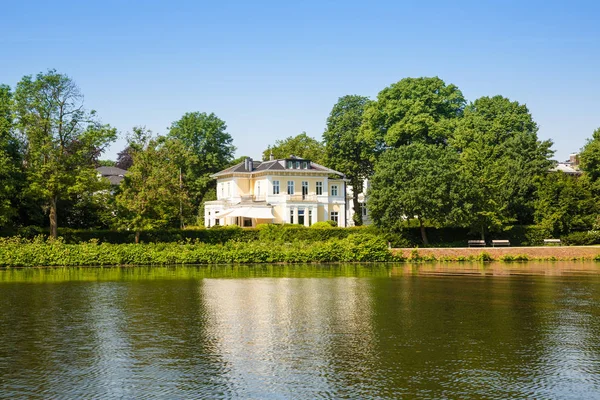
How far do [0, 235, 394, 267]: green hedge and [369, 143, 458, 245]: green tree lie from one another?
6.70m

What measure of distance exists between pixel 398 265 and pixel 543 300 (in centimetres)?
2110

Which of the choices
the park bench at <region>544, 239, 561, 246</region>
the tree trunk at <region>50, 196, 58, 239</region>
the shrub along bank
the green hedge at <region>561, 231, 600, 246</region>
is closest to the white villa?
the shrub along bank

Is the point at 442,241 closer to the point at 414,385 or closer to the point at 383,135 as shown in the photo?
the point at 383,135

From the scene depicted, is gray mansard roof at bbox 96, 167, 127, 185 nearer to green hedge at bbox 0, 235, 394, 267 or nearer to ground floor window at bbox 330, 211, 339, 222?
ground floor window at bbox 330, 211, 339, 222

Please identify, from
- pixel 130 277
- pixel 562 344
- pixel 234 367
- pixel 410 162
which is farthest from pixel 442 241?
pixel 234 367

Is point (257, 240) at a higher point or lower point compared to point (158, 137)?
lower

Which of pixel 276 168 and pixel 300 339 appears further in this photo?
pixel 276 168

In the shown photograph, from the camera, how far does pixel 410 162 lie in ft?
195

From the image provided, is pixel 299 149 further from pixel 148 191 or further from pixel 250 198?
pixel 148 191

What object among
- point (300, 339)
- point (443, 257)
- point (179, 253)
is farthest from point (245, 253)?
point (300, 339)

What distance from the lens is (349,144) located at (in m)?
82.6

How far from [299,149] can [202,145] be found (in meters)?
13.0

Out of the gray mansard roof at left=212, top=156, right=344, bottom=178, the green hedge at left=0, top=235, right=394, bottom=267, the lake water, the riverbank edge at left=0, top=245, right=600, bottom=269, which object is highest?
the gray mansard roof at left=212, top=156, right=344, bottom=178

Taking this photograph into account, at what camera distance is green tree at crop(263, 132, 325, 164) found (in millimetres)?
94188
